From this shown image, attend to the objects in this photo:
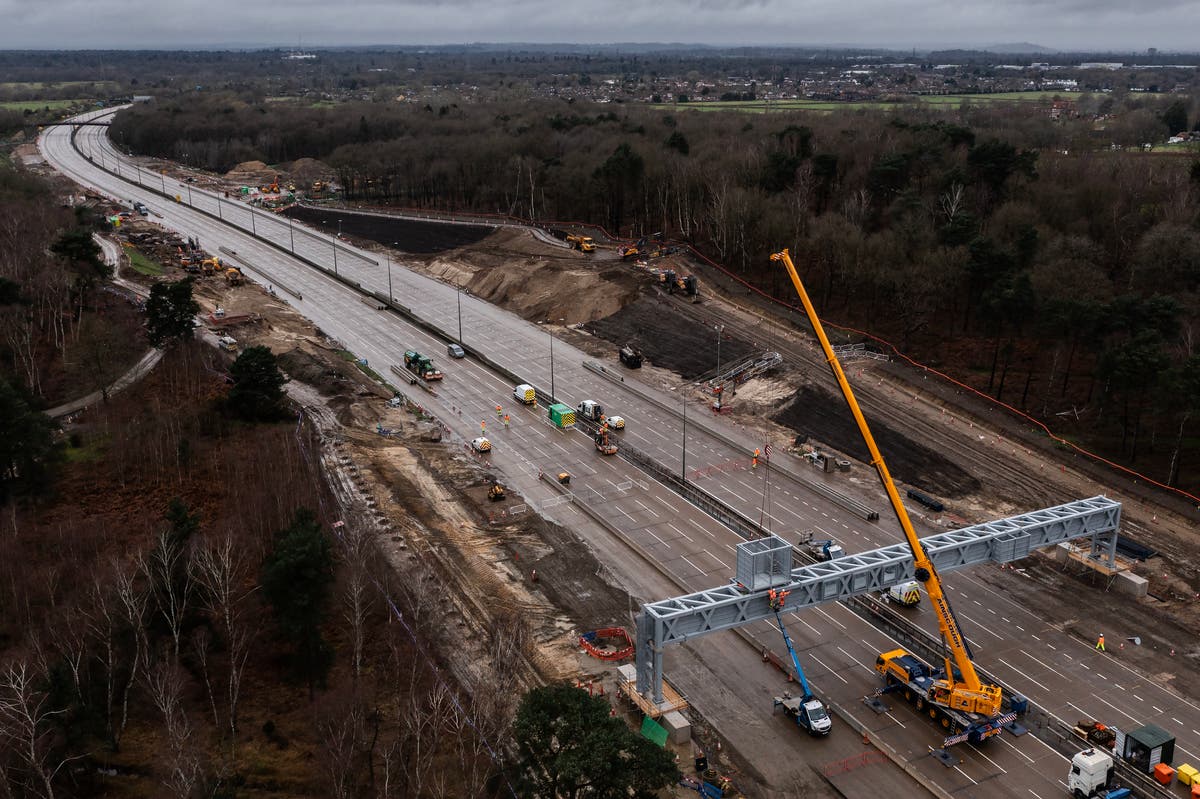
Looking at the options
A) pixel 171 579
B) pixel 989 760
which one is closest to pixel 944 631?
pixel 989 760

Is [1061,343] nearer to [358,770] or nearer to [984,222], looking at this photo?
[984,222]

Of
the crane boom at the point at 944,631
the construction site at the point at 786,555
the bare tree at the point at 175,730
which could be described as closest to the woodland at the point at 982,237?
the construction site at the point at 786,555

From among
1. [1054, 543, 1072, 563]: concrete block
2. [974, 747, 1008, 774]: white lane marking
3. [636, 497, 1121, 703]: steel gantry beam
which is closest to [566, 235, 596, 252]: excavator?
[1054, 543, 1072, 563]: concrete block

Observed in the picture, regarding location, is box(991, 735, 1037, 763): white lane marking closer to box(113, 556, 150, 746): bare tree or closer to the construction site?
the construction site

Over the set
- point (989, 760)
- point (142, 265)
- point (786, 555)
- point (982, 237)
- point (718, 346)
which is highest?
point (982, 237)

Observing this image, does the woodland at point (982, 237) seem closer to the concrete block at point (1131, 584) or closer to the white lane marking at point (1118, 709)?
the concrete block at point (1131, 584)

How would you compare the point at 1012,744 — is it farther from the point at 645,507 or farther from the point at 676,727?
the point at 645,507
